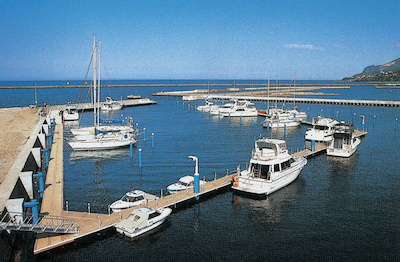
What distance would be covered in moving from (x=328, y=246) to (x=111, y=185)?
20937mm

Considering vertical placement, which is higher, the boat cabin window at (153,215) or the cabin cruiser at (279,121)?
the cabin cruiser at (279,121)

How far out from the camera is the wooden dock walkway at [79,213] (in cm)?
2228

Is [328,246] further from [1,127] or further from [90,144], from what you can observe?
[1,127]

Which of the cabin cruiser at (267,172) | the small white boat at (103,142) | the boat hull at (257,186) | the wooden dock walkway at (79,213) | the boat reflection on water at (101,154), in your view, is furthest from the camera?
the small white boat at (103,142)

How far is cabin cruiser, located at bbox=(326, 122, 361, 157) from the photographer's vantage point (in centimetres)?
4734

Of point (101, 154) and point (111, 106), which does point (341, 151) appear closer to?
point (101, 154)

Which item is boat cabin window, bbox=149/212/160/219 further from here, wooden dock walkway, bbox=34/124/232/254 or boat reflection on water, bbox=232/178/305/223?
boat reflection on water, bbox=232/178/305/223

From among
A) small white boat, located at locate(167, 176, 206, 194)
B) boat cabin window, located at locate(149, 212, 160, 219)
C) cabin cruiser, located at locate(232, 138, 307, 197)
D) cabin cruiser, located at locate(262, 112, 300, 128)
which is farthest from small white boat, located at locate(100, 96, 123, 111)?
boat cabin window, located at locate(149, 212, 160, 219)

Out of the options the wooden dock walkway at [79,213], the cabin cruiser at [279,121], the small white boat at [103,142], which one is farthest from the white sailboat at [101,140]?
the cabin cruiser at [279,121]

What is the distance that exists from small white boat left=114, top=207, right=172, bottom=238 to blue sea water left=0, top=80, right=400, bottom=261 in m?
0.56

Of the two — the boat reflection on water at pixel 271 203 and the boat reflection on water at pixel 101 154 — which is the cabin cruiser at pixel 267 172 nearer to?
the boat reflection on water at pixel 271 203

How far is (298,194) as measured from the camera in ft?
108

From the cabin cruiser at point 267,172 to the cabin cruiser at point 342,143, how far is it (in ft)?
47.0

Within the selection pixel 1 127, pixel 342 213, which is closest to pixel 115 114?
pixel 1 127
